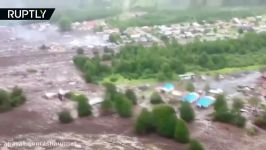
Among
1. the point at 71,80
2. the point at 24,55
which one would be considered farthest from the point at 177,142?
the point at 24,55

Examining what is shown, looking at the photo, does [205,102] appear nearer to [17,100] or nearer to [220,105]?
[220,105]

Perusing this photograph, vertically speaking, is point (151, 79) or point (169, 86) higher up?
point (151, 79)

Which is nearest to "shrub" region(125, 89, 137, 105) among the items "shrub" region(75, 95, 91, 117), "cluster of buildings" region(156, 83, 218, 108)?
"cluster of buildings" region(156, 83, 218, 108)

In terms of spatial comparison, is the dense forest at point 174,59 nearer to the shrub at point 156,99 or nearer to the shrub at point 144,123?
the shrub at point 156,99

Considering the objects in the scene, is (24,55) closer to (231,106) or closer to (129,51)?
(129,51)

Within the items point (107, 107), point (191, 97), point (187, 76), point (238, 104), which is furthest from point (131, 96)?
point (187, 76)

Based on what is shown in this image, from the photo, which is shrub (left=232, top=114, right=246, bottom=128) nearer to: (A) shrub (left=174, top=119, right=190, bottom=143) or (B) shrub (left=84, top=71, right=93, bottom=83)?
(A) shrub (left=174, top=119, right=190, bottom=143)
